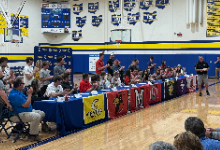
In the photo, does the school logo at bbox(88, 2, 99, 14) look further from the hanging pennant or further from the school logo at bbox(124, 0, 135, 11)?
the school logo at bbox(124, 0, 135, 11)

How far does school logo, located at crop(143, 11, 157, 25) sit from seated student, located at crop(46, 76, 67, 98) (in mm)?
14441

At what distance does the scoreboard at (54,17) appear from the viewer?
22330 mm

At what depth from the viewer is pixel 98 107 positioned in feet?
23.7

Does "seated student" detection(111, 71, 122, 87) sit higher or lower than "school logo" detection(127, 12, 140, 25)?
lower

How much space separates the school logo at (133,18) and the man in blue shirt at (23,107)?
1609cm

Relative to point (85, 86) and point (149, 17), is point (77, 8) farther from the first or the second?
point (85, 86)

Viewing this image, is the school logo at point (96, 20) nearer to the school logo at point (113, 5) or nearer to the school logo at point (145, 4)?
the school logo at point (113, 5)

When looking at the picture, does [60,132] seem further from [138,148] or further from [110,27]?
[110,27]

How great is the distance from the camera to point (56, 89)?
699 centimetres

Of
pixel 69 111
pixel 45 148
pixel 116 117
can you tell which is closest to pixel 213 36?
pixel 116 117

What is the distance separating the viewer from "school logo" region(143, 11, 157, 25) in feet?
65.5

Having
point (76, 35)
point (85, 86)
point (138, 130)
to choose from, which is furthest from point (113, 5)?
point (138, 130)

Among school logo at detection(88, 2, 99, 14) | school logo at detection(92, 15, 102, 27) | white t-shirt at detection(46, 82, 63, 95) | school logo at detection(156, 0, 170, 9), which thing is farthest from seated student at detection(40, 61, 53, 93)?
school logo at detection(88, 2, 99, 14)

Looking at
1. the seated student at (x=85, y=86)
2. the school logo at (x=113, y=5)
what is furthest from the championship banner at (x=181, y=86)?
the school logo at (x=113, y=5)
